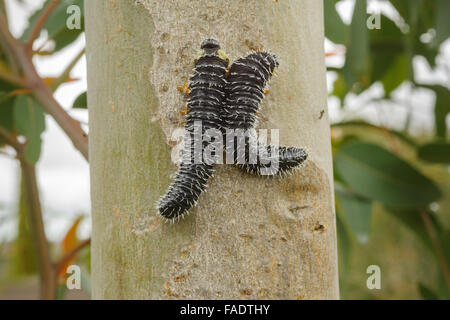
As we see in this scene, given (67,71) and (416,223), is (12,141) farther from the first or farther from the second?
(416,223)

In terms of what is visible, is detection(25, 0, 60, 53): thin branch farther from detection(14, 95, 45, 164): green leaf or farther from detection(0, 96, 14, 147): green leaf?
detection(0, 96, 14, 147): green leaf

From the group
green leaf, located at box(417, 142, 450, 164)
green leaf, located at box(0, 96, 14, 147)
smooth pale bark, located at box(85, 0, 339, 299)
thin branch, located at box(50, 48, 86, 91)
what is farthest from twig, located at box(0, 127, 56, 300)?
green leaf, located at box(417, 142, 450, 164)

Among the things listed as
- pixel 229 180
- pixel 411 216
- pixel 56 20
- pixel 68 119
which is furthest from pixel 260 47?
pixel 411 216

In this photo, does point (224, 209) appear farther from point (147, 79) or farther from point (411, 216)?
point (411, 216)

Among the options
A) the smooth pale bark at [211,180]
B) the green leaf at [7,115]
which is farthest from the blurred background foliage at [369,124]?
the smooth pale bark at [211,180]

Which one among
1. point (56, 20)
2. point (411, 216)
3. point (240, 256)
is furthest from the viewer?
point (411, 216)

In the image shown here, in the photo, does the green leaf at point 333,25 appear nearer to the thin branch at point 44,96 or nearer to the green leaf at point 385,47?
the thin branch at point 44,96

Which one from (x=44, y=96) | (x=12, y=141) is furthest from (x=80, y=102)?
(x=12, y=141)
